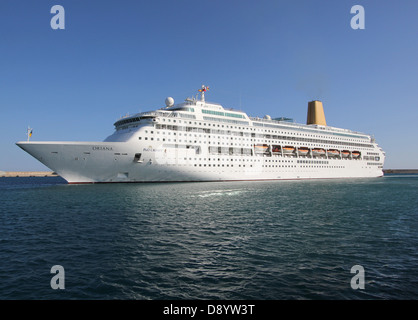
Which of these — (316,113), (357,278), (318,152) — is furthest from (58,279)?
(316,113)

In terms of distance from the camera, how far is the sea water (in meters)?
7.53

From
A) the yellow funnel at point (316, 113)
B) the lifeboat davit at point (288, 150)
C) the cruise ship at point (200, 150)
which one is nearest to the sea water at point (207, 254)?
the cruise ship at point (200, 150)

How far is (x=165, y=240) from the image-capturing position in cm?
1228

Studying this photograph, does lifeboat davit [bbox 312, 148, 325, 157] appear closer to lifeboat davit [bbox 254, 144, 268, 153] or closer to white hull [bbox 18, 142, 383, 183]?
white hull [bbox 18, 142, 383, 183]

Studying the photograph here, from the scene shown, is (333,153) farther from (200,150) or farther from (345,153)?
(200,150)

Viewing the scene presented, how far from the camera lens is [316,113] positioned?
79250 millimetres

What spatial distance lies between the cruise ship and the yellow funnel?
728 centimetres

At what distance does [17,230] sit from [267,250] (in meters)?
13.1

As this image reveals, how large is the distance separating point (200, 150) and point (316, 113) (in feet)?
159

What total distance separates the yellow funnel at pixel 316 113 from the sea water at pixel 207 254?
213 ft

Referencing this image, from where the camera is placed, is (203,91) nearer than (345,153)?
Yes

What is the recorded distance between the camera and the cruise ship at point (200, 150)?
37656 mm

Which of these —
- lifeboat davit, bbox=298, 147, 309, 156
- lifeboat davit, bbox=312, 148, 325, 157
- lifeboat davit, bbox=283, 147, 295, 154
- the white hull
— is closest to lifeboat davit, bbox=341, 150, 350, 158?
lifeboat davit, bbox=312, 148, 325, 157
